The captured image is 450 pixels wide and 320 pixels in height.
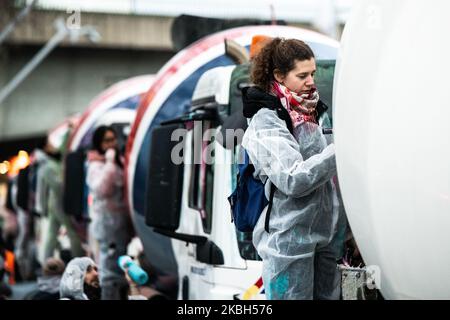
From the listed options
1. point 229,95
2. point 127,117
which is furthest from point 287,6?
point 127,117

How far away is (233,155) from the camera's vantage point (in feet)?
15.2

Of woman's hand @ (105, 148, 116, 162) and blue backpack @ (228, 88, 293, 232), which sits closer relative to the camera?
blue backpack @ (228, 88, 293, 232)

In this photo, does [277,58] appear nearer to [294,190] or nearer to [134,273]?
[294,190]

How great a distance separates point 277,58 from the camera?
374 centimetres

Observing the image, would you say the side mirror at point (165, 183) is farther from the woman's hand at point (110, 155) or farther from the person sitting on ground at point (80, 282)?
the woman's hand at point (110, 155)

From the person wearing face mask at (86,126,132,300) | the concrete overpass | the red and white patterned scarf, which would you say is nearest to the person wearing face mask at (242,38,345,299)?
the red and white patterned scarf

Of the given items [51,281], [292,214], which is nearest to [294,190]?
[292,214]

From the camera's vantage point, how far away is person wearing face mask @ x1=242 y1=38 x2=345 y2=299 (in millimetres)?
3508

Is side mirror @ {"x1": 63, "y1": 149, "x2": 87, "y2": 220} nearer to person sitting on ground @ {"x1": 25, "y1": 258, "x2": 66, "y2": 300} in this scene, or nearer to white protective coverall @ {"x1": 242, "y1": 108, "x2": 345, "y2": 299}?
person sitting on ground @ {"x1": 25, "y1": 258, "x2": 66, "y2": 300}

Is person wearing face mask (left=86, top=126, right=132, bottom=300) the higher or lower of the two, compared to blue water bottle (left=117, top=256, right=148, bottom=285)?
higher

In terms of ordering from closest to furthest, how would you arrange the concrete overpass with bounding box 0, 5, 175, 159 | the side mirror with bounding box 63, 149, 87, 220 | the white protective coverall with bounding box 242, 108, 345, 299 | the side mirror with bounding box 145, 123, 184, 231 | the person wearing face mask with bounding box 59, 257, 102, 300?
the white protective coverall with bounding box 242, 108, 345, 299, the person wearing face mask with bounding box 59, 257, 102, 300, the side mirror with bounding box 145, 123, 184, 231, the concrete overpass with bounding box 0, 5, 175, 159, the side mirror with bounding box 63, 149, 87, 220

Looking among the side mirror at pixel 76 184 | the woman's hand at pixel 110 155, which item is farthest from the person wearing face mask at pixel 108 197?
the side mirror at pixel 76 184

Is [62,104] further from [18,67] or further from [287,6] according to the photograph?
[287,6]
